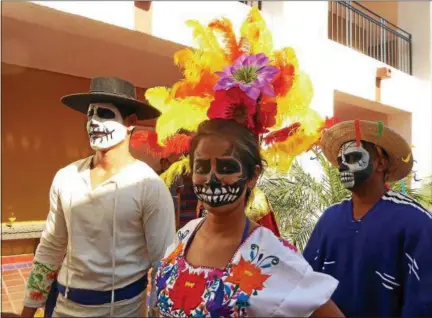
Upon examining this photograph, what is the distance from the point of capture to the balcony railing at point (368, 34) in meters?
8.24

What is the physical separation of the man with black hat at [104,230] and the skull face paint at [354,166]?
83 cm

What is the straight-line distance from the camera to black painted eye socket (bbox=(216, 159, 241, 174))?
1.43 meters

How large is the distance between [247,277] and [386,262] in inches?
30.8

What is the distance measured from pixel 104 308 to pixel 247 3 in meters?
5.23

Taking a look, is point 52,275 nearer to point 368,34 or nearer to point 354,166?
point 354,166

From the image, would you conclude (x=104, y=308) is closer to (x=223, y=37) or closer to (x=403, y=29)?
(x=223, y=37)

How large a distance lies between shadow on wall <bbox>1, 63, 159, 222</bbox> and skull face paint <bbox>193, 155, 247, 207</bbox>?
4.95 meters

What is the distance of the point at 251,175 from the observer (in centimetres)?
149

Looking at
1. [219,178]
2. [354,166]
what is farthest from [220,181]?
[354,166]

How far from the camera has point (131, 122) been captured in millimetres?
2162

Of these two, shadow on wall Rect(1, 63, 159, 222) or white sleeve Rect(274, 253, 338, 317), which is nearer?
white sleeve Rect(274, 253, 338, 317)

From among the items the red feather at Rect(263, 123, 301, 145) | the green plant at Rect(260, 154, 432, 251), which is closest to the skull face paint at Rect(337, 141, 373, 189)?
the red feather at Rect(263, 123, 301, 145)

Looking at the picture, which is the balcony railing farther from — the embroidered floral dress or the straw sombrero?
the embroidered floral dress

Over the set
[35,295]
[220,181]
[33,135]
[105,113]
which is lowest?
[35,295]
